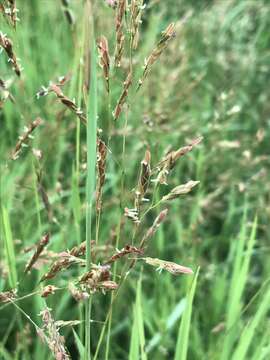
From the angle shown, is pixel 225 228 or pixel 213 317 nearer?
pixel 213 317

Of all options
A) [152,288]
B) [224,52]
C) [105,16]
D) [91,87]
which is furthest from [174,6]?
[91,87]

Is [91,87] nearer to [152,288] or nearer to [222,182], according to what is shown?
[152,288]

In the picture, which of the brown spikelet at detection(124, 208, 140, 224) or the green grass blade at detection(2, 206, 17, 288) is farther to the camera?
the green grass blade at detection(2, 206, 17, 288)

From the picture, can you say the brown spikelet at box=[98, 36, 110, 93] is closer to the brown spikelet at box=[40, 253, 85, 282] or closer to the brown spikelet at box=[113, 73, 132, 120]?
the brown spikelet at box=[113, 73, 132, 120]

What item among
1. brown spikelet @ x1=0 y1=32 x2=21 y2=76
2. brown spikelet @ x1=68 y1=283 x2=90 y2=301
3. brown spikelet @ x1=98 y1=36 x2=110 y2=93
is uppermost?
brown spikelet @ x1=0 y1=32 x2=21 y2=76

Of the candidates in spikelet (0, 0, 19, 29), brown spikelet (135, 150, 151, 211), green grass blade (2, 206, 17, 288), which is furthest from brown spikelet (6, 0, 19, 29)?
green grass blade (2, 206, 17, 288)

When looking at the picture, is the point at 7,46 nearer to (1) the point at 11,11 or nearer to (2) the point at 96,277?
(1) the point at 11,11

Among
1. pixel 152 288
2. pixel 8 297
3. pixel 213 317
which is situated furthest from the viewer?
pixel 152 288
